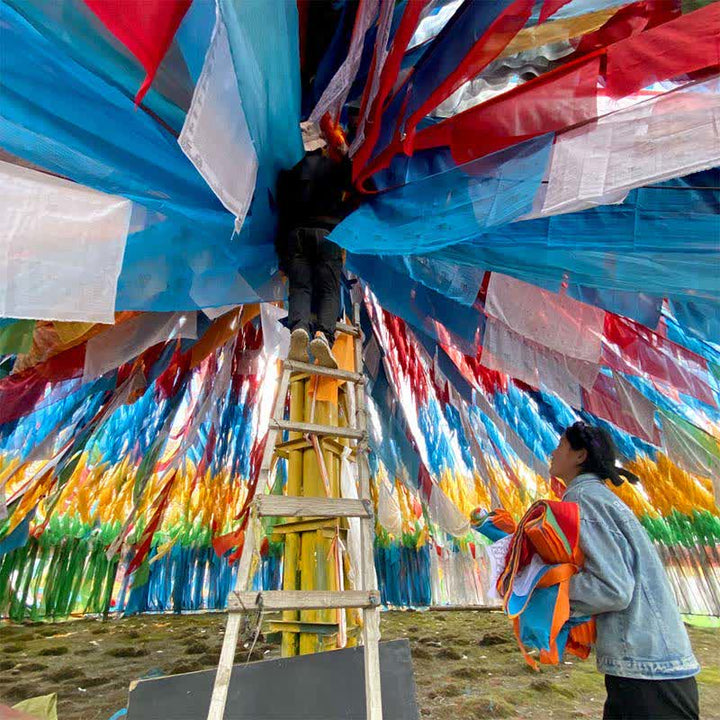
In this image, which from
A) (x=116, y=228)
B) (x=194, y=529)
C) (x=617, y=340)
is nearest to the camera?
(x=116, y=228)

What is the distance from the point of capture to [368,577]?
205 cm

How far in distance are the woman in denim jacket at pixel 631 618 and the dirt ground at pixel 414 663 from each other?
96.6 inches

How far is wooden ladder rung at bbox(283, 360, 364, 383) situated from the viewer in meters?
2.64

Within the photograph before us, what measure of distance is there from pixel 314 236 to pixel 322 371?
79cm

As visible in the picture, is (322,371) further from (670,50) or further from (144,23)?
(670,50)

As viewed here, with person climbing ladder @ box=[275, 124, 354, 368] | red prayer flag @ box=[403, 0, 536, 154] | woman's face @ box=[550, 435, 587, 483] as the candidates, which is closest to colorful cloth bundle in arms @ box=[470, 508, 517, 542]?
woman's face @ box=[550, 435, 587, 483]

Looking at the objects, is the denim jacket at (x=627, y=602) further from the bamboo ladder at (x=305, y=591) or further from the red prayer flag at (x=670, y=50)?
the red prayer flag at (x=670, y=50)

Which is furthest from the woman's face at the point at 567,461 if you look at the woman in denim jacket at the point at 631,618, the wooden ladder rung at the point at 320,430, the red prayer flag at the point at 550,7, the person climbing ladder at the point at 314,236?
the red prayer flag at the point at 550,7

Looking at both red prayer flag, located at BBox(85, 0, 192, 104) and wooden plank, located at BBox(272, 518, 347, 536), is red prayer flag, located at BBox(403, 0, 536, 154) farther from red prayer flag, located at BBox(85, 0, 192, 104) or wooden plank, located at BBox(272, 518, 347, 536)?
wooden plank, located at BBox(272, 518, 347, 536)

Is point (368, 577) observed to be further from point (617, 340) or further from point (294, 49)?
→ point (617, 340)

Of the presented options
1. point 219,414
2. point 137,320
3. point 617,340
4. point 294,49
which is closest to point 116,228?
point 294,49

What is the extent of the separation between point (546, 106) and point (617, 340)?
2.02 m

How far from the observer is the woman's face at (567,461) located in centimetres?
185

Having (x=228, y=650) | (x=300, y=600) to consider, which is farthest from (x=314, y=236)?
(x=228, y=650)
